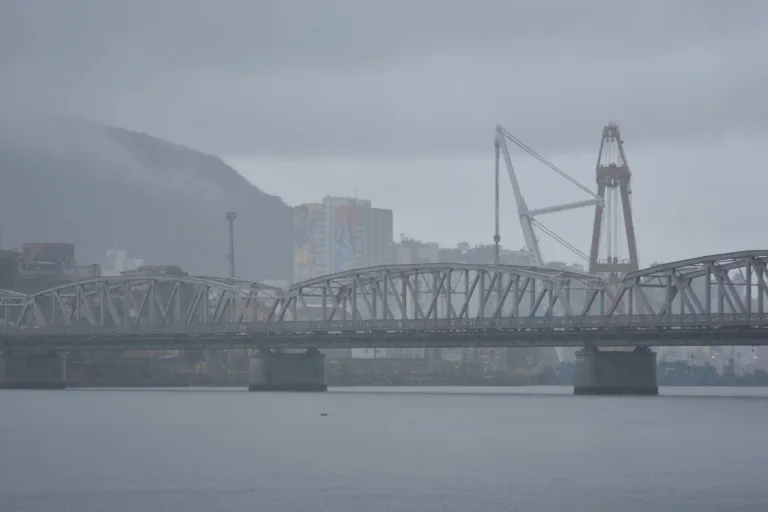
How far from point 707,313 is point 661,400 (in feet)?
42.6

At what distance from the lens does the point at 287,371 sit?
170 metres

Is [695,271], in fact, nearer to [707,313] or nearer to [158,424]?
[707,313]

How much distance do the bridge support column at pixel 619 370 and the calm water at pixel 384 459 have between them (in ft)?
63.0

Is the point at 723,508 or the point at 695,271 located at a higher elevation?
the point at 695,271

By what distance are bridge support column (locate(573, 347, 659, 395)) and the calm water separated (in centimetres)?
1920

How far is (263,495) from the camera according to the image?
206 feet

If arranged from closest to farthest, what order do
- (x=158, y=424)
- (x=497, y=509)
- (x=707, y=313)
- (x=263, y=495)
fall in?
(x=497, y=509) → (x=263, y=495) → (x=158, y=424) → (x=707, y=313)

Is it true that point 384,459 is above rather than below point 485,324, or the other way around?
below

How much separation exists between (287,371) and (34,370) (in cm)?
3475

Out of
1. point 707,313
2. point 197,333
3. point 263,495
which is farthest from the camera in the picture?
point 197,333

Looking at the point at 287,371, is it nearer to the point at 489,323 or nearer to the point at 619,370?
the point at 489,323

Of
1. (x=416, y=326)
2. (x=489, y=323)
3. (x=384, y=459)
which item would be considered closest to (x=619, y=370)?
(x=489, y=323)

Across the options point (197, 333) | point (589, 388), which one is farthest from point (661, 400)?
point (197, 333)

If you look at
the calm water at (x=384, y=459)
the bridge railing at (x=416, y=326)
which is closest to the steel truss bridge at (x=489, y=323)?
the bridge railing at (x=416, y=326)
